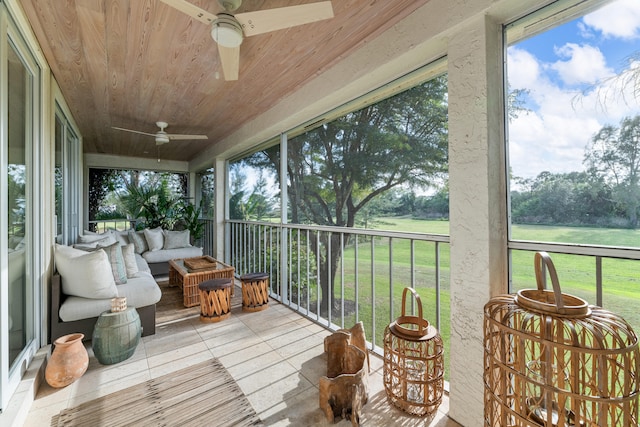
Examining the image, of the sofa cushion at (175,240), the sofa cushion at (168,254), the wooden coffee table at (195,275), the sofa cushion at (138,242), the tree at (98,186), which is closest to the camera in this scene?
the wooden coffee table at (195,275)

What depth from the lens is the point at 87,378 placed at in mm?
1844

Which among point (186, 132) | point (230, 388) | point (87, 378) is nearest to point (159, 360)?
point (87, 378)

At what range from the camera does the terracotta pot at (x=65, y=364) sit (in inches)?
67.7

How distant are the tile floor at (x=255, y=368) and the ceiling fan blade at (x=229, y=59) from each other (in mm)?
2174

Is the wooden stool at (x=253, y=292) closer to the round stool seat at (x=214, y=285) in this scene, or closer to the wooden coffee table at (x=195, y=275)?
the round stool seat at (x=214, y=285)

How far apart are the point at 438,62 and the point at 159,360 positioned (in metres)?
2.92

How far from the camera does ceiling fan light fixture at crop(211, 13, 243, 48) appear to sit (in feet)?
4.87

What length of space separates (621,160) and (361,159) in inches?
65.5

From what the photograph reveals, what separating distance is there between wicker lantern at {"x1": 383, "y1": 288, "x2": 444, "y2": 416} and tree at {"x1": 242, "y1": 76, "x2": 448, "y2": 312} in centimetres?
102

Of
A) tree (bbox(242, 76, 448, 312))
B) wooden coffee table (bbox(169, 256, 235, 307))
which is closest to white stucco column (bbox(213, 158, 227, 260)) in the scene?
wooden coffee table (bbox(169, 256, 235, 307))

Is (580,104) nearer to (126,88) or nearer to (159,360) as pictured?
(159,360)

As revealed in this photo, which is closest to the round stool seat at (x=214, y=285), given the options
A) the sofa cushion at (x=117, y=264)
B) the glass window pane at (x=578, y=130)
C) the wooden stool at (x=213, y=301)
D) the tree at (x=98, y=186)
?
the wooden stool at (x=213, y=301)

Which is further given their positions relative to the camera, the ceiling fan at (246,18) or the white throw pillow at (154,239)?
the white throw pillow at (154,239)

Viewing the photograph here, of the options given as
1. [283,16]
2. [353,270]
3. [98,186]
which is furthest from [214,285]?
[98,186]
